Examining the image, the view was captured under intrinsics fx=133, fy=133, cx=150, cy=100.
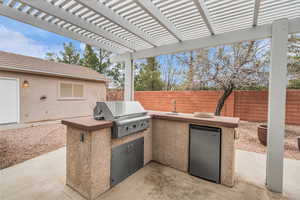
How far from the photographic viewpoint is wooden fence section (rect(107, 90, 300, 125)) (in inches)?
217

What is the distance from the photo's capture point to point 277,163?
2115 millimetres

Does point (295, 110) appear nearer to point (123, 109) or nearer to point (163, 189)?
point (163, 189)

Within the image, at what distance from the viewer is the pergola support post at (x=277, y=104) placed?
2045 millimetres

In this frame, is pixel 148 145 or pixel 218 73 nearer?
pixel 148 145

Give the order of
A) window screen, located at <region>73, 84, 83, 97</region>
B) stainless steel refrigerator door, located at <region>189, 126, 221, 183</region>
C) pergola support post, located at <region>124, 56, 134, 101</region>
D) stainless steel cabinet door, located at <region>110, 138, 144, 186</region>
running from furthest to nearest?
window screen, located at <region>73, 84, 83, 97</region>
pergola support post, located at <region>124, 56, 134, 101</region>
stainless steel refrigerator door, located at <region>189, 126, 221, 183</region>
stainless steel cabinet door, located at <region>110, 138, 144, 186</region>

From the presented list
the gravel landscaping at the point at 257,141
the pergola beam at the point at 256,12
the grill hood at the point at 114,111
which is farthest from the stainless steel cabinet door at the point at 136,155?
the gravel landscaping at the point at 257,141

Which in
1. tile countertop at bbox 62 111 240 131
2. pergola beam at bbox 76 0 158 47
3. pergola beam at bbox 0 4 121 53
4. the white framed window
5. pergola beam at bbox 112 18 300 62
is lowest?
tile countertop at bbox 62 111 240 131

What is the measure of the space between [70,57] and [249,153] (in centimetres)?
1720

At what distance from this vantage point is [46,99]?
680cm

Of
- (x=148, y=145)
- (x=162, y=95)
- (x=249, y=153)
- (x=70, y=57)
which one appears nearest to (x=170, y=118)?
(x=148, y=145)

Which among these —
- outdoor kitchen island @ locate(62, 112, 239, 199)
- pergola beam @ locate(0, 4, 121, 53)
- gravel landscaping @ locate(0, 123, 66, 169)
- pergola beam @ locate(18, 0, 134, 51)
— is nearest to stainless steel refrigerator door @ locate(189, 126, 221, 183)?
outdoor kitchen island @ locate(62, 112, 239, 199)

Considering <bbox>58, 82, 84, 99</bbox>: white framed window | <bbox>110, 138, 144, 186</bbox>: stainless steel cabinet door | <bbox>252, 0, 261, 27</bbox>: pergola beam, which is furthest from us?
<bbox>58, 82, 84, 99</bbox>: white framed window

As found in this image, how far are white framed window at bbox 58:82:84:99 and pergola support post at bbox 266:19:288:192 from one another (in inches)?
340

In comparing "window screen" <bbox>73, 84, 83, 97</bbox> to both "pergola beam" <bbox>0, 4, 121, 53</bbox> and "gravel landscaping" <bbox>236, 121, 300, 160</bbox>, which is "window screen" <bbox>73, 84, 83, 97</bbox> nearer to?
"pergola beam" <bbox>0, 4, 121, 53</bbox>
